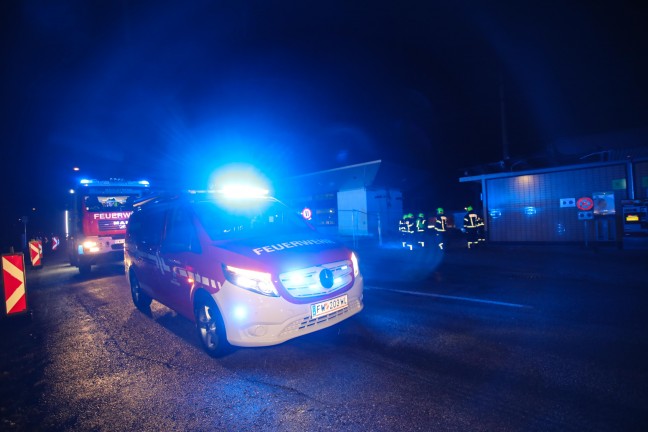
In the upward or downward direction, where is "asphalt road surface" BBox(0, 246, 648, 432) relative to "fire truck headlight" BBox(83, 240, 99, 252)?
downward

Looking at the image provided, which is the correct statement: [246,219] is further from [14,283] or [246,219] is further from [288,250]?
[14,283]

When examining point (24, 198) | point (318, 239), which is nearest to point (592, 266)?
point (318, 239)

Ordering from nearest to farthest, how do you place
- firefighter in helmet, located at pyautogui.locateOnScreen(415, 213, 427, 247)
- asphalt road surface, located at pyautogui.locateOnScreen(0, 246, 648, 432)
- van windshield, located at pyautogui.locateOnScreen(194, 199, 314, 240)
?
asphalt road surface, located at pyautogui.locateOnScreen(0, 246, 648, 432), van windshield, located at pyautogui.locateOnScreen(194, 199, 314, 240), firefighter in helmet, located at pyautogui.locateOnScreen(415, 213, 427, 247)

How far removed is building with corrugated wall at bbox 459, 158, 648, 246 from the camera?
12406 mm

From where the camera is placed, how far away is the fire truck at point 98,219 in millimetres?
10750

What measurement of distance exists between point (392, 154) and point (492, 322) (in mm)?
19034

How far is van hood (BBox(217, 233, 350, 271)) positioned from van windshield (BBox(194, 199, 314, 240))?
0.31 metres

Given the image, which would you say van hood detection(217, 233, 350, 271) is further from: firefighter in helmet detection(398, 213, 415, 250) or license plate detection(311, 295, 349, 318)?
firefighter in helmet detection(398, 213, 415, 250)

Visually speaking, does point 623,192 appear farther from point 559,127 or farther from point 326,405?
A: point 326,405

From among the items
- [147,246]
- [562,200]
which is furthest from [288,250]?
[562,200]

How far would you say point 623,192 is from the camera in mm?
12492

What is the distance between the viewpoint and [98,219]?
10.8m

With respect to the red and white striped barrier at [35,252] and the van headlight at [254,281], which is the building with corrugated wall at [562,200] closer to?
the van headlight at [254,281]

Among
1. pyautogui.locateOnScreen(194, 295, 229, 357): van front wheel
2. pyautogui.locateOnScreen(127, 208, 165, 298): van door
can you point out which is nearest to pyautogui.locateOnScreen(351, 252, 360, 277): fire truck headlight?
pyautogui.locateOnScreen(194, 295, 229, 357): van front wheel
